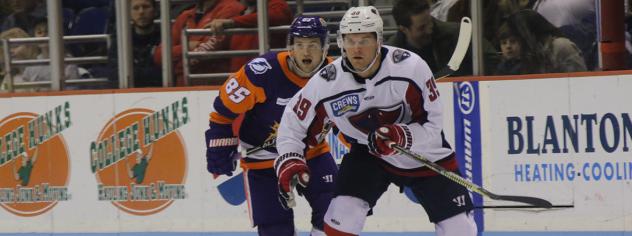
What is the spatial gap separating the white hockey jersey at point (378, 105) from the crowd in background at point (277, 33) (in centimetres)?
220

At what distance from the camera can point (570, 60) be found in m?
7.33

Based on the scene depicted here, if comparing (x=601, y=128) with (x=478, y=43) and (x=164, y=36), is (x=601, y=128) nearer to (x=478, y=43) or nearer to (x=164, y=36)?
(x=478, y=43)

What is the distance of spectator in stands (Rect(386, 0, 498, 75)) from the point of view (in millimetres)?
7625

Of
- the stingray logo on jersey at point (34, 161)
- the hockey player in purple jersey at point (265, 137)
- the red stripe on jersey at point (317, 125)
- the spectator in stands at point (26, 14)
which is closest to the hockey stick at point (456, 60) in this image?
the hockey player in purple jersey at point (265, 137)

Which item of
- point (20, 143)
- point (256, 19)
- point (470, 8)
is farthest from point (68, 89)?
point (470, 8)

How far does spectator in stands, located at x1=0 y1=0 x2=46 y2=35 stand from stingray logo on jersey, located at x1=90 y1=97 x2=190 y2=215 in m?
0.97

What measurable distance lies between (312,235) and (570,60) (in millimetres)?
2079

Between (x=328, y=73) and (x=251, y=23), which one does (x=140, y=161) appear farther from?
(x=328, y=73)

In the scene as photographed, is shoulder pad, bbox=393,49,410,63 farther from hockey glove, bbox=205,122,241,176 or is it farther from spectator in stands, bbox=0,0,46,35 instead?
spectator in stands, bbox=0,0,46,35

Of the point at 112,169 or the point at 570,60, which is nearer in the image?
the point at 570,60

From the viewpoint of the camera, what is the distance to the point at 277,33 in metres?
8.23

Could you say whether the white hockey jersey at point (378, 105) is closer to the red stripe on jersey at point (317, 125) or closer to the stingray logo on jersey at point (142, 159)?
the red stripe on jersey at point (317, 125)

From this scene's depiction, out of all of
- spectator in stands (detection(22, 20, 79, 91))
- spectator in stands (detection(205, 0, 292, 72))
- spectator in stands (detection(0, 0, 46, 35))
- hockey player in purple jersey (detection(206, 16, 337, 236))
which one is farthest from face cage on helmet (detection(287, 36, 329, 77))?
spectator in stands (detection(0, 0, 46, 35))

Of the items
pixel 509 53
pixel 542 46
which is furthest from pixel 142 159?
pixel 542 46
